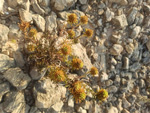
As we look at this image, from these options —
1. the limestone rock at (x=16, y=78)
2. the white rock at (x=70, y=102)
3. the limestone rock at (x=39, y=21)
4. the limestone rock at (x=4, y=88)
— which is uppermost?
the limestone rock at (x=39, y=21)

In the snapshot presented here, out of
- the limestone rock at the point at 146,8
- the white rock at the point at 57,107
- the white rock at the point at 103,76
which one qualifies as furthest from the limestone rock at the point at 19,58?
the limestone rock at the point at 146,8

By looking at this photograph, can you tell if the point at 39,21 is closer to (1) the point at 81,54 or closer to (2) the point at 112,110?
(1) the point at 81,54

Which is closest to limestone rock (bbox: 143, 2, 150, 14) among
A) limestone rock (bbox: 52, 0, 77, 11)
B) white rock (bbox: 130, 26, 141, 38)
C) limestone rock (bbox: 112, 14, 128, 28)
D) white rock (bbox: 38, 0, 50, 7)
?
white rock (bbox: 130, 26, 141, 38)

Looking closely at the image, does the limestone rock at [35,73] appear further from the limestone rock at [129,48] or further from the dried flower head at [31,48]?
the limestone rock at [129,48]

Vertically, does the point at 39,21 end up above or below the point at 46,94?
above

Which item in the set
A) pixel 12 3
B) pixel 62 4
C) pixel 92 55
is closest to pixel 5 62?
pixel 12 3

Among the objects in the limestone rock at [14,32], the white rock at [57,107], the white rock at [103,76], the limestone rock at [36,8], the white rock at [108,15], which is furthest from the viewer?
the white rock at [108,15]

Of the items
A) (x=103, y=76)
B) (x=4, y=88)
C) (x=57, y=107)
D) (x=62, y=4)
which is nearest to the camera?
(x=4, y=88)
